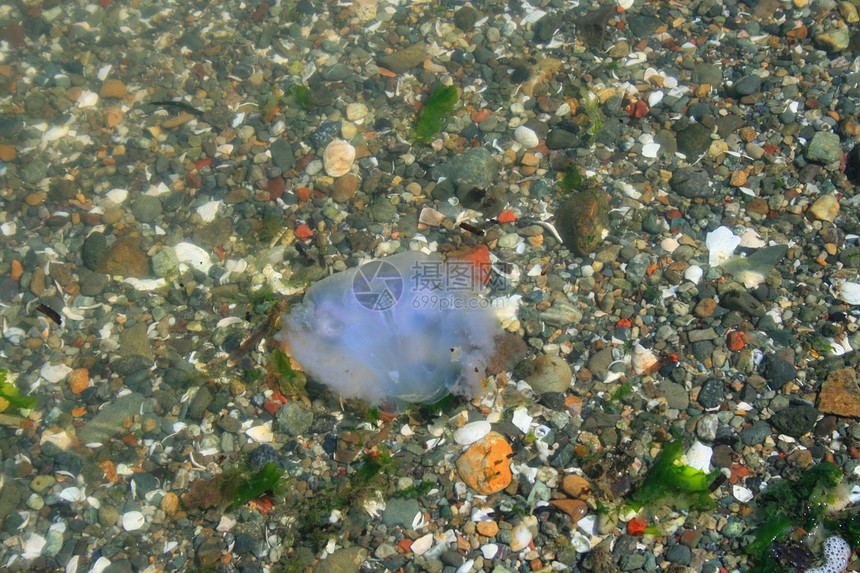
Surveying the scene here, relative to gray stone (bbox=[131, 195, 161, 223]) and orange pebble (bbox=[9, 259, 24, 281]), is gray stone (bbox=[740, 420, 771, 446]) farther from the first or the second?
orange pebble (bbox=[9, 259, 24, 281])

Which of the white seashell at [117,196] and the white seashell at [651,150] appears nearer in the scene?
the white seashell at [651,150]

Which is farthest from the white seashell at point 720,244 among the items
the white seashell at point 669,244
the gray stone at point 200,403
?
the gray stone at point 200,403

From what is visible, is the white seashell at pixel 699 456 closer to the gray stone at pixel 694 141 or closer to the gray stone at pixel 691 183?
the gray stone at pixel 691 183

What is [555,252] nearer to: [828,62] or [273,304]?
[273,304]

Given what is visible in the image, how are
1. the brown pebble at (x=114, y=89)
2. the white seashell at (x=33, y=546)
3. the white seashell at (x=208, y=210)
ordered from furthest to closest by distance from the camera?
the brown pebble at (x=114, y=89) → the white seashell at (x=208, y=210) → the white seashell at (x=33, y=546)

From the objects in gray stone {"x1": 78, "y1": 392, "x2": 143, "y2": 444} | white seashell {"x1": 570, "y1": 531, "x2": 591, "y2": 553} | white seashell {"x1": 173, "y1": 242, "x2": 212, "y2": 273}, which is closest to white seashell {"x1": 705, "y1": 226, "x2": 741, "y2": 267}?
white seashell {"x1": 570, "y1": 531, "x2": 591, "y2": 553}

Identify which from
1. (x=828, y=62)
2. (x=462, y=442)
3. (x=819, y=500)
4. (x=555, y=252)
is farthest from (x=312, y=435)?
(x=828, y=62)

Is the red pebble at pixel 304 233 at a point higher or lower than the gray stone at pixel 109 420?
higher
